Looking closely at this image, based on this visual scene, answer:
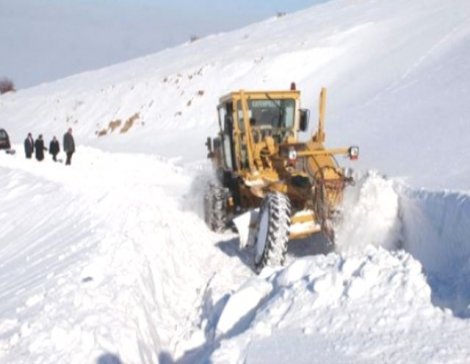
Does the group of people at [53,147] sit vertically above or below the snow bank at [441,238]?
below

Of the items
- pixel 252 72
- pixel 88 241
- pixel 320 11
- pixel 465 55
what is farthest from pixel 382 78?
pixel 320 11

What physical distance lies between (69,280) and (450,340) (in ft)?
14.0

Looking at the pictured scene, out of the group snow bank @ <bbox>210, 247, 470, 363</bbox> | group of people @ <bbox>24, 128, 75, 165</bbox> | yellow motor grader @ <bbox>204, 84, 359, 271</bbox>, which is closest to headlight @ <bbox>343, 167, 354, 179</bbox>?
yellow motor grader @ <bbox>204, 84, 359, 271</bbox>

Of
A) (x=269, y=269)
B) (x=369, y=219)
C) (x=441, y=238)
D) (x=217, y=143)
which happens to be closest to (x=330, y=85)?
(x=217, y=143)

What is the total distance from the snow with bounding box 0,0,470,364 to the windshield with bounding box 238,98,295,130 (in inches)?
75.6

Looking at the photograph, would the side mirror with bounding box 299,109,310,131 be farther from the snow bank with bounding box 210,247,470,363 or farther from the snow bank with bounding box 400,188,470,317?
the snow bank with bounding box 210,247,470,363

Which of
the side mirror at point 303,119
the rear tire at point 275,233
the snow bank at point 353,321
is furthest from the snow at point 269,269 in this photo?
the side mirror at point 303,119

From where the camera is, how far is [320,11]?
4472 cm

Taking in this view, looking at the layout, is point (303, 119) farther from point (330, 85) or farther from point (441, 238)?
point (330, 85)

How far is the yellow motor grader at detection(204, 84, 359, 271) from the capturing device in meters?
8.59

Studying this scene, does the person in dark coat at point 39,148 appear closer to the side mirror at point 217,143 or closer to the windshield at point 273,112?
the side mirror at point 217,143

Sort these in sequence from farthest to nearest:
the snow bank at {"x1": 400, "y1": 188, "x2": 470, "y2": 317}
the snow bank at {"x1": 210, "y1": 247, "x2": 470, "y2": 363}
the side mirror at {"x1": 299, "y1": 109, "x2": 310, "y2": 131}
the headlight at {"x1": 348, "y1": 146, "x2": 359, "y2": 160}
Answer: the side mirror at {"x1": 299, "y1": 109, "x2": 310, "y2": 131} < the headlight at {"x1": 348, "y1": 146, "x2": 359, "y2": 160} < the snow bank at {"x1": 400, "y1": 188, "x2": 470, "y2": 317} < the snow bank at {"x1": 210, "y1": 247, "x2": 470, "y2": 363}

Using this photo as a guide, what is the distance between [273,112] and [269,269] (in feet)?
14.8

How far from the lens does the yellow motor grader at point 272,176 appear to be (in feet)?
28.2
